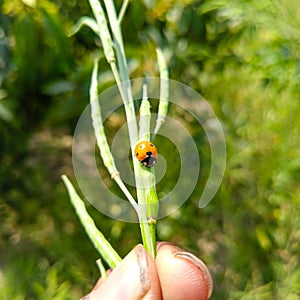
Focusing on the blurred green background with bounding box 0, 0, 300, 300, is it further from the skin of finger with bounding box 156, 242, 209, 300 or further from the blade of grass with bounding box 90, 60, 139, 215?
the skin of finger with bounding box 156, 242, 209, 300

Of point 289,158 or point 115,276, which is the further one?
point 289,158

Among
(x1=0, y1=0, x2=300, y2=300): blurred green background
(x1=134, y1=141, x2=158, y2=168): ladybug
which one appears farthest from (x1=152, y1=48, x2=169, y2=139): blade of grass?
(x1=0, y1=0, x2=300, y2=300): blurred green background

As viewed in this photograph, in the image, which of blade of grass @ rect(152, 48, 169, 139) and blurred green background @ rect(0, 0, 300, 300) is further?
blurred green background @ rect(0, 0, 300, 300)

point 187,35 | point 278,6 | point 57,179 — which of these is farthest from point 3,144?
point 278,6

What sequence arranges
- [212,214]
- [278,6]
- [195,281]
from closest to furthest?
[195,281]
[278,6]
[212,214]

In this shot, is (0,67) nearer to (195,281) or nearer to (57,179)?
(57,179)

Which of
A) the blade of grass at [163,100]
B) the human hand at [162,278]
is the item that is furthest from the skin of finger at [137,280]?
the blade of grass at [163,100]

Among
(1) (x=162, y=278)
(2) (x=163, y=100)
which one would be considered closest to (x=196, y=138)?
Answer: (2) (x=163, y=100)
